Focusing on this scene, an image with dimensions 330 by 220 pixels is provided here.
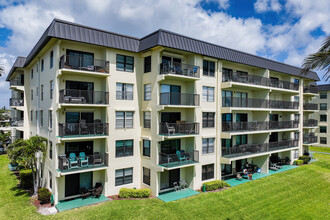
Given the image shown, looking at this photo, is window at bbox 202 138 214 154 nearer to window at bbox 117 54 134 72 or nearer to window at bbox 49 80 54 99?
window at bbox 117 54 134 72

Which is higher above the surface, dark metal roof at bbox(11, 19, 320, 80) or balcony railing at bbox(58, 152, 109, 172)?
dark metal roof at bbox(11, 19, 320, 80)

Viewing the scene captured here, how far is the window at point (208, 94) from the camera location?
20.3 m

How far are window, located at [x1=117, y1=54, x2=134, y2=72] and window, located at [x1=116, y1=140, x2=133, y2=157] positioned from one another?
246 inches

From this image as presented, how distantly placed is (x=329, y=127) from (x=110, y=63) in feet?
159

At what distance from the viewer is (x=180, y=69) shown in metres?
18.6

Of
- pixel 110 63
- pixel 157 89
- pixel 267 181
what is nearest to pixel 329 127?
pixel 267 181

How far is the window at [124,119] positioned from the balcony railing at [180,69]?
4.75 metres

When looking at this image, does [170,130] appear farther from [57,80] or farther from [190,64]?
[57,80]

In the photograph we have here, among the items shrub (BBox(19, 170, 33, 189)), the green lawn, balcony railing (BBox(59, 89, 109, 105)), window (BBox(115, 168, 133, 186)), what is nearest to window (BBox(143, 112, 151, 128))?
balcony railing (BBox(59, 89, 109, 105))

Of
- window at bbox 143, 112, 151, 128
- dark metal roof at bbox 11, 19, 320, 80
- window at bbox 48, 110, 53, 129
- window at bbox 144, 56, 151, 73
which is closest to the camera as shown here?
dark metal roof at bbox 11, 19, 320, 80

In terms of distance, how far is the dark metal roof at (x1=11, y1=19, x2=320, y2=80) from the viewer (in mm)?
15065

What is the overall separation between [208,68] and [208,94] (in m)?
2.52

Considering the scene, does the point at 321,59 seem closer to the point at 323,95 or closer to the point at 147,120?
the point at 147,120

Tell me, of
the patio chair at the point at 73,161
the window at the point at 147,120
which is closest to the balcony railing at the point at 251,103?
the window at the point at 147,120
